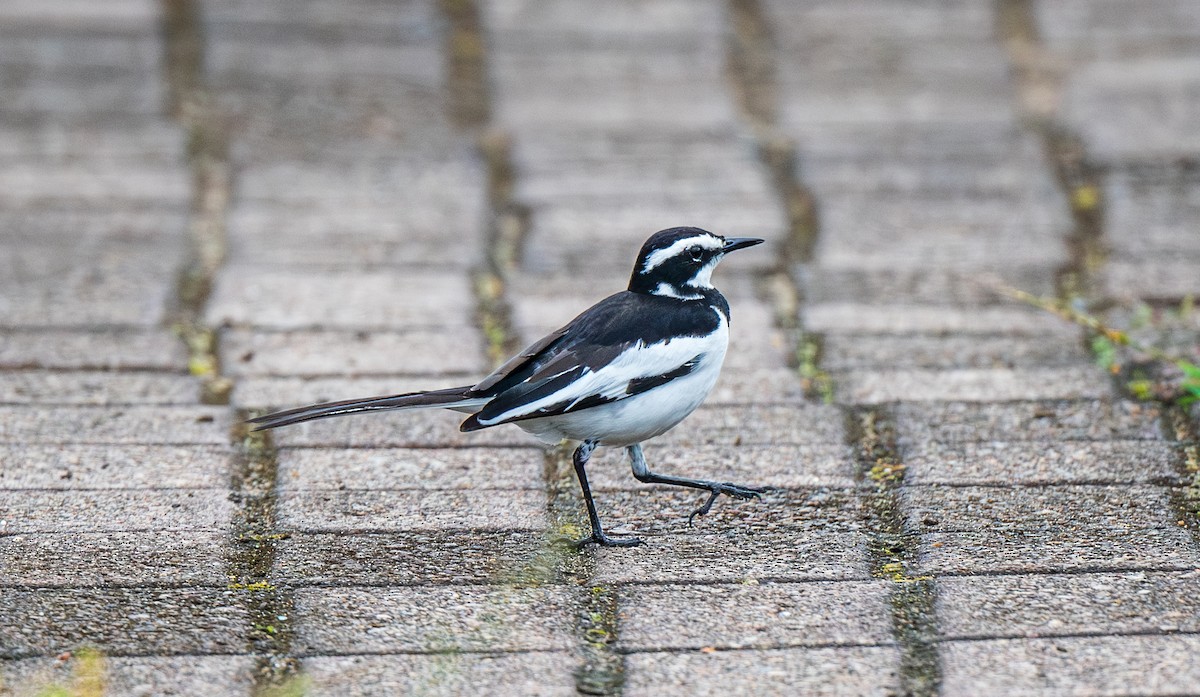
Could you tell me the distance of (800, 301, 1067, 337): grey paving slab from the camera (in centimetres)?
486

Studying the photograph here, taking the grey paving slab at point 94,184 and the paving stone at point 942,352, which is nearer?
the paving stone at point 942,352

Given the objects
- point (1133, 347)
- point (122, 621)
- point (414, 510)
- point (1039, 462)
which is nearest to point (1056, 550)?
point (1039, 462)

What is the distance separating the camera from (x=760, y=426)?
4.23 meters

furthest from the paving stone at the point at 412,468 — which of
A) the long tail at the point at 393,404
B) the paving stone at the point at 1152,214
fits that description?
the paving stone at the point at 1152,214

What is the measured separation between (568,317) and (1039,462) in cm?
169

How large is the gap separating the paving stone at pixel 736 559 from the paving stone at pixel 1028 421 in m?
0.68

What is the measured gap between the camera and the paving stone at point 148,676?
2.84 metres

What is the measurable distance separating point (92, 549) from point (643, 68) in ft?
14.0

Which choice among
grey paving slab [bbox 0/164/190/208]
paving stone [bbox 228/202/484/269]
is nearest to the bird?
paving stone [bbox 228/202/484/269]

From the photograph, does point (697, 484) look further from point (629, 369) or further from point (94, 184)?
point (94, 184)

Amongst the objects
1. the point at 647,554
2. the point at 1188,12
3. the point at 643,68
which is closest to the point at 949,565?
the point at 647,554

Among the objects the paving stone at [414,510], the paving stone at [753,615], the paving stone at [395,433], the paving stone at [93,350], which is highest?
the paving stone at [753,615]

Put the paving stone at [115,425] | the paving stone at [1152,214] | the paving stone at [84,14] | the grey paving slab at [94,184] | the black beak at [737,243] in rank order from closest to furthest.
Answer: the black beak at [737,243], the paving stone at [115,425], the paving stone at [1152,214], the grey paving slab at [94,184], the paving stone at [84,14]

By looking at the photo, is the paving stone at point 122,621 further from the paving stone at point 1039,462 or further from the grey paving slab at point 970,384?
the grey paving slab at point 970,384
